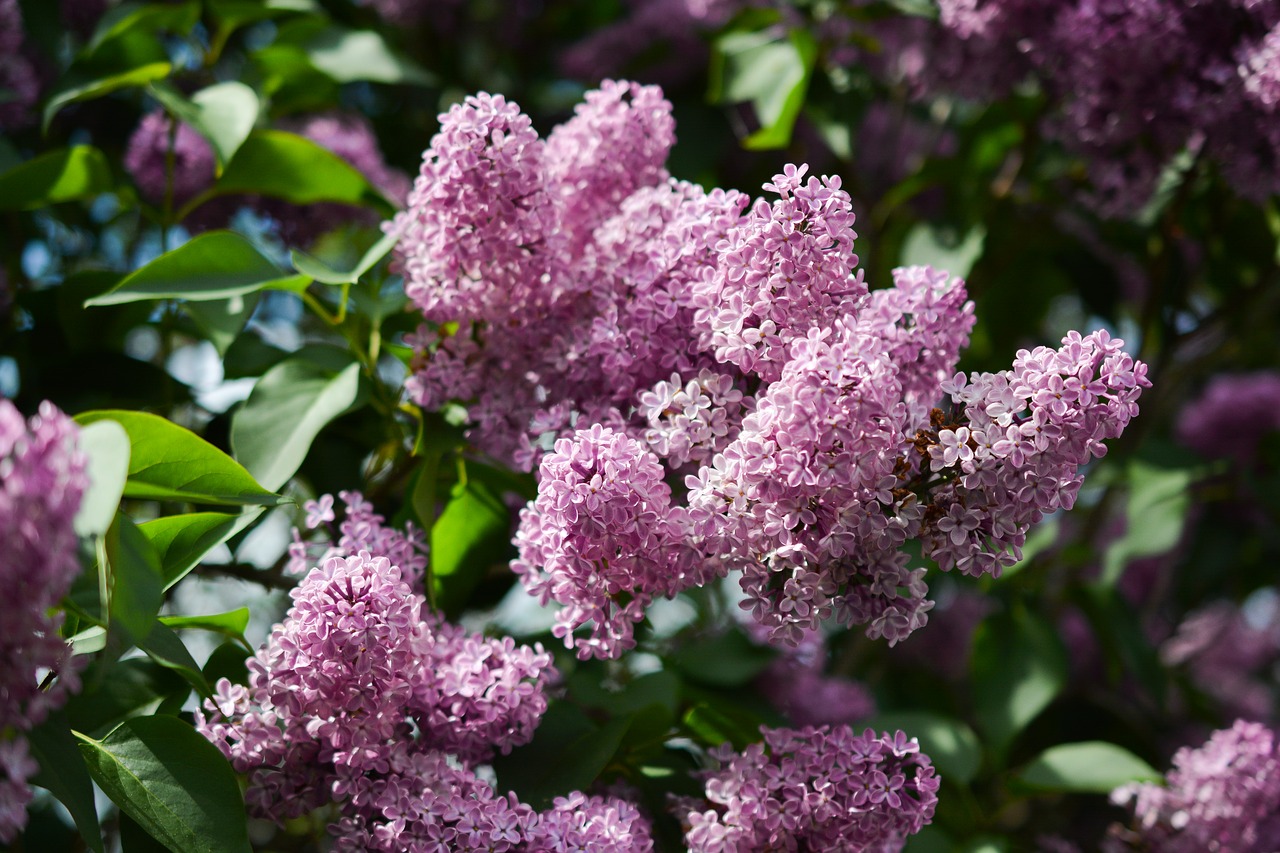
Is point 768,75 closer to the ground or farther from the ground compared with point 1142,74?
closer to the ground

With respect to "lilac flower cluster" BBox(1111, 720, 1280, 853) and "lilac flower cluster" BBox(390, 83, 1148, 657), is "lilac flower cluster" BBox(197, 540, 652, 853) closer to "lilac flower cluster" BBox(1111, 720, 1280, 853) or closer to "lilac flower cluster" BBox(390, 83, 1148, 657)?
"lilac flower cluster" BBox(390, 83, 1148, 657)

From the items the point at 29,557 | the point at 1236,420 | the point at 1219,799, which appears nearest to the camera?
the point at 29,557

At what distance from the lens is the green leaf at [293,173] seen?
4.54 ft

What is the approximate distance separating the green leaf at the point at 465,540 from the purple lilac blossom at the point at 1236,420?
158cm

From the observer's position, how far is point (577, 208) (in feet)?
3.92

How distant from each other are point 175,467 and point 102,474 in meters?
0.20

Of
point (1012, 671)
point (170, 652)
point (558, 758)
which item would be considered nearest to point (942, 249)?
point (1012, 671)

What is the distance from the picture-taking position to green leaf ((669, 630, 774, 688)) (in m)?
1.55

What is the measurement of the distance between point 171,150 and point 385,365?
1.36ft

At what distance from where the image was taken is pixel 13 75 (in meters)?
1.61

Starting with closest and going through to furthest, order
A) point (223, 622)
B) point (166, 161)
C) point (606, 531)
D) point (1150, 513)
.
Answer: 1. point (606, 531)
2. point (223, 622)
3. point (166, 161)
4. point (1150, 513)

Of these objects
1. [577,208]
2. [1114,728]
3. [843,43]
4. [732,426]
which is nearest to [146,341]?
[577,208]

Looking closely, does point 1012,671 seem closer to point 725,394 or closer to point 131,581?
point 725,394

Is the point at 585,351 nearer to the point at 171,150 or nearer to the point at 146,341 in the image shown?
the point at 171,150
